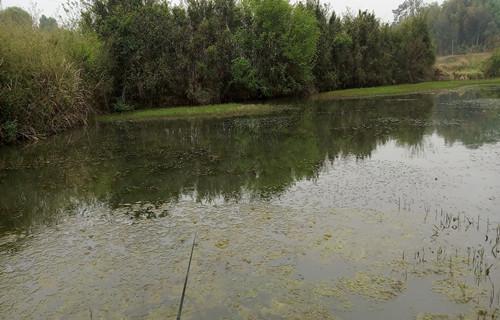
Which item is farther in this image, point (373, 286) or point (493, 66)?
point (493, 66)

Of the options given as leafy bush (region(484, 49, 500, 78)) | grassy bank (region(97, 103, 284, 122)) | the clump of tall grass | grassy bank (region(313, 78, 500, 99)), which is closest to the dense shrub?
the clump of tall grass

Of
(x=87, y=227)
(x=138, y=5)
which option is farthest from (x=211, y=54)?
(x=87, y=227)

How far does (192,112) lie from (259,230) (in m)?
22.3

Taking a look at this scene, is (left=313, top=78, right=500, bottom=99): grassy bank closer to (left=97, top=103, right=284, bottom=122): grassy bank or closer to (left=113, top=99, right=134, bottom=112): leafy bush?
(left=97, top=103, right=284, bottom=122): grassy bank

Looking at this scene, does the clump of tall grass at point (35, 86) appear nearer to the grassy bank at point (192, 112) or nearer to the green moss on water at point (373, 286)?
the grassy bank at point (192, 112)

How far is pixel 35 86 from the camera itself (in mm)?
21094

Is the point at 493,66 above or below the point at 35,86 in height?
above

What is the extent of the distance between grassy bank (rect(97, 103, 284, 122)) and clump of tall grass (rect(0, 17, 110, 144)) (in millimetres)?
3589

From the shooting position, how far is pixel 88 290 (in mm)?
6781

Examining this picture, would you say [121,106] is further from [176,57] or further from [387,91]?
[387,91]

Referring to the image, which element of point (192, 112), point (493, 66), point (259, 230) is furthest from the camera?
point (493, 66)

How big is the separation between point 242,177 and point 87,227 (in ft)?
17.0

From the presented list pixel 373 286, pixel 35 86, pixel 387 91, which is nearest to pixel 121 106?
pixel 35 86

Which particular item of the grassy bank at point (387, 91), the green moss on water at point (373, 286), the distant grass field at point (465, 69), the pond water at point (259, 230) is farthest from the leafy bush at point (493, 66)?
the green moss on water at point (373, 286)
